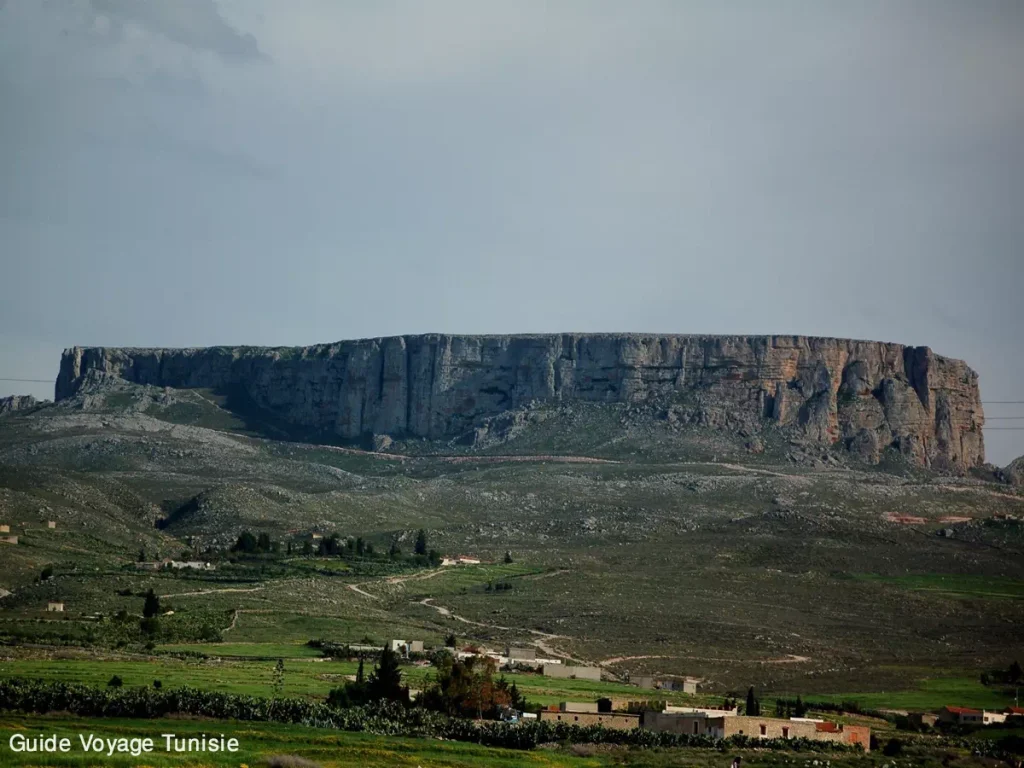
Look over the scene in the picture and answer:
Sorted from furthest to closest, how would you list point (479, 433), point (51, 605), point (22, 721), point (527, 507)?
point (479, 433), point (527, 507), point (51, 605), point (22, 721)

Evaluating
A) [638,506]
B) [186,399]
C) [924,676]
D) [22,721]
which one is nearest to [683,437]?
[638,506]

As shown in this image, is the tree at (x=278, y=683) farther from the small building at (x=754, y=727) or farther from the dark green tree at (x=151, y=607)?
the dark green tree at (x=151, y=607)

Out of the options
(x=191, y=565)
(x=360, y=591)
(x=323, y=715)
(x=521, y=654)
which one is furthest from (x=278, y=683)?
(x=191, y=565)

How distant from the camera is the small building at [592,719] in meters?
62.3

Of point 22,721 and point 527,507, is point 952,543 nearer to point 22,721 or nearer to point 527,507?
point 527,507

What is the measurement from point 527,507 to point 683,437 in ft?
80.0

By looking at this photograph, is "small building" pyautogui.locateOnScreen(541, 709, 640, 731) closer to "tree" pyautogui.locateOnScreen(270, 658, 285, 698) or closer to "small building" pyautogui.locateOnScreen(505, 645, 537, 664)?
"tree" pyautogui.locateOnScreen(270, 658, 285, 698)

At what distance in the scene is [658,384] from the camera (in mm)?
167875

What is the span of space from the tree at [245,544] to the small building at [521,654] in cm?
3474

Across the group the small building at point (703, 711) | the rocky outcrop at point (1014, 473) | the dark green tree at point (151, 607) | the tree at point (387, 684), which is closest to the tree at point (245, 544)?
the dark green tree at point (151, 607)

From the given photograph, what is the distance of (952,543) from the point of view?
131750 mm

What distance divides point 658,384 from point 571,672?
291 ft

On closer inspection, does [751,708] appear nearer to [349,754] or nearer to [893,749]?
[893,749]

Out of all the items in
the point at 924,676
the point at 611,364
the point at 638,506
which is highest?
the point at 611,364
